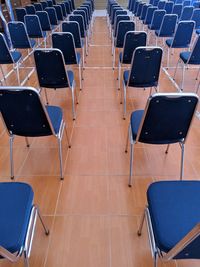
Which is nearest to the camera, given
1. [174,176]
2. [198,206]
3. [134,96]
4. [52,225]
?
[198,206]

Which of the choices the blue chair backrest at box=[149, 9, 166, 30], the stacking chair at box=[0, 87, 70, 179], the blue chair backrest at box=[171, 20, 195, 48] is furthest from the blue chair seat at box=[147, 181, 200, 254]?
the blue chair backrest at box=[149, 9, 166, 30]

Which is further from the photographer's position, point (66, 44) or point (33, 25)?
point (33, 25)

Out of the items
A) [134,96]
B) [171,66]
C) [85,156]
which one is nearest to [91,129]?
[85,156]

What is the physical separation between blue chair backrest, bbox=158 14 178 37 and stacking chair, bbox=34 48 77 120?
3.08m

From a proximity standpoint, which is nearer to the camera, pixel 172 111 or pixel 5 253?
pixel 5 253

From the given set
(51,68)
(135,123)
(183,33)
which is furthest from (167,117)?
(183,33)

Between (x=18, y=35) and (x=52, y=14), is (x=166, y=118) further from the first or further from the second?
(x=52, y=14)

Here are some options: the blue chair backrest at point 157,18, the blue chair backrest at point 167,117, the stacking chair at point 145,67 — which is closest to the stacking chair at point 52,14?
the blue chair backrest at point 157,18

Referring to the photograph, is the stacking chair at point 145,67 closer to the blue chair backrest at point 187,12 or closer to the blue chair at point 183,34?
the blue chair at point 183,34

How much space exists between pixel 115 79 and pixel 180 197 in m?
3.41

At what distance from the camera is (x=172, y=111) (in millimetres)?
1625

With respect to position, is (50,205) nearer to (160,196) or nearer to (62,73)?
(160,196)

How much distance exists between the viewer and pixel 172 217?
1.19 metres

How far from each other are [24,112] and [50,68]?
1.11 meters
